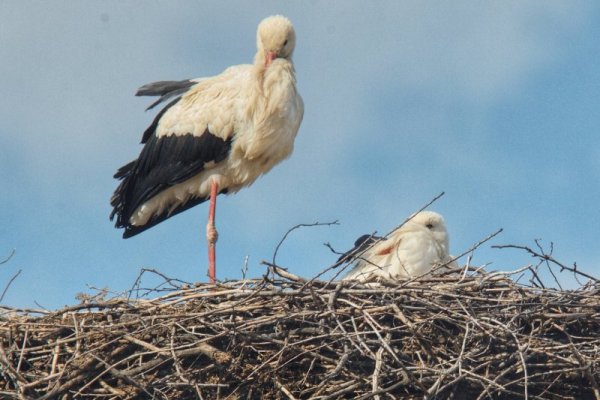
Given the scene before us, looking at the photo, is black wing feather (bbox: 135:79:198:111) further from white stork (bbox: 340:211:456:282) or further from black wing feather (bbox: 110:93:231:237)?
white stork (bbox: 340:211:456:282)

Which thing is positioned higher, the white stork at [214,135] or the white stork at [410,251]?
the white stork at [214,135]

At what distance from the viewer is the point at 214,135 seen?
25.8 ft

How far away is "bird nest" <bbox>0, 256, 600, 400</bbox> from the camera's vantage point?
5668mm

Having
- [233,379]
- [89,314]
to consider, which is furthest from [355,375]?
[89,314]

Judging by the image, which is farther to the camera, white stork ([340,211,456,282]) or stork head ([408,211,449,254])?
stork head ([408,211,449,254])

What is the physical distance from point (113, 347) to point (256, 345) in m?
0.67

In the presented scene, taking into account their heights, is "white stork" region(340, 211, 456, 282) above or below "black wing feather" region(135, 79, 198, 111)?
below

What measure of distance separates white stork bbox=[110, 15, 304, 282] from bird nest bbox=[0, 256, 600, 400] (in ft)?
6.57

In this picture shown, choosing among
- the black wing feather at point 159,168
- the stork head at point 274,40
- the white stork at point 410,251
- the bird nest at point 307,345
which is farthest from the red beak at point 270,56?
the bird nest at point 307,345

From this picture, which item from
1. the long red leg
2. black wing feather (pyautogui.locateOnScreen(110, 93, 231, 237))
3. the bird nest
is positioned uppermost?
black wing feather (pyautogui.locateOnScreen(110, 93, 231, 237))

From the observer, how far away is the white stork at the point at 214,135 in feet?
25.5

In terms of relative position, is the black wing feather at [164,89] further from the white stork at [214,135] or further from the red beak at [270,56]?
the red beak at [270,56]

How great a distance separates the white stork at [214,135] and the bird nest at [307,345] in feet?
6.57

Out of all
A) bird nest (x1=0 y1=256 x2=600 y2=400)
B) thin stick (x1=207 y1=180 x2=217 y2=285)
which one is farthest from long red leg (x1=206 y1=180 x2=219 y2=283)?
bird nest (x1=0 y1=256 x2=600 y2=400)
